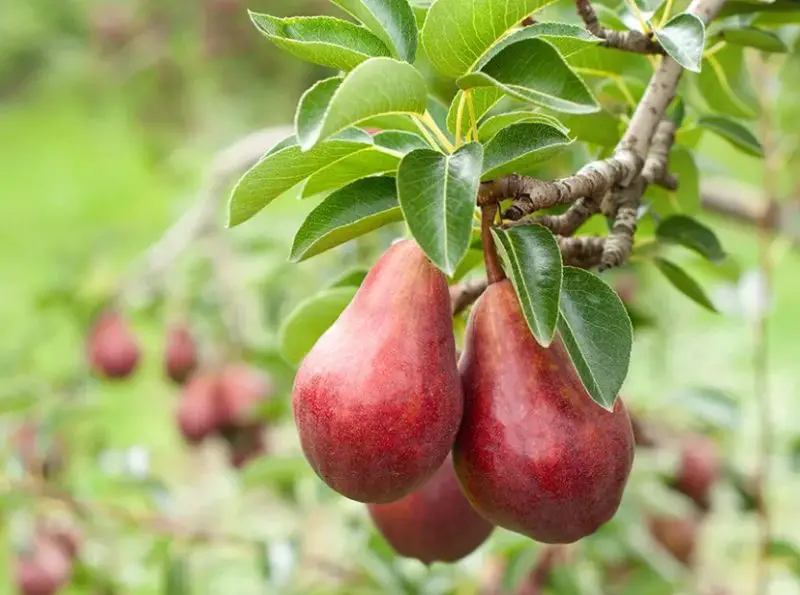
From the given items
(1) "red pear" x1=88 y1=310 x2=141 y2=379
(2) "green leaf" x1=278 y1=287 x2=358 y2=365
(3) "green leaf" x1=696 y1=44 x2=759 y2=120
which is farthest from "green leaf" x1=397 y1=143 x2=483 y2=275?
(1) "red pear" x1=88 y1=310 x2=141 y2=379

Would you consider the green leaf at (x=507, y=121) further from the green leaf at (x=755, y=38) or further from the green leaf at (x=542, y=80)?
the green leaf at (x=755, y=38)

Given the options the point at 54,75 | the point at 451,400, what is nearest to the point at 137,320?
the point at 451,400

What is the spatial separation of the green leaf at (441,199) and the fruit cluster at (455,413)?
8cm

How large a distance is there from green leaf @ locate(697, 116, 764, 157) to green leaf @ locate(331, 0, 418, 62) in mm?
268

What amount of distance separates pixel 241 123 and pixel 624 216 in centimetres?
335

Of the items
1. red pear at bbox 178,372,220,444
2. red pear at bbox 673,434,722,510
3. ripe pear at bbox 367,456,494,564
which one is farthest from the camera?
red pear at bbox 178,372,220,444

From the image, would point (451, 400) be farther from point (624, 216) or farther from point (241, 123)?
point (241, 123)

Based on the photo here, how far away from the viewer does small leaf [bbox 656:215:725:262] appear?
29.1 inches

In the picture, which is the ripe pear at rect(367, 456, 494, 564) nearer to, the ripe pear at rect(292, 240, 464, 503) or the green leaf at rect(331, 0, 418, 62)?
the ripe pear at rect(292, 240, 464, 503)

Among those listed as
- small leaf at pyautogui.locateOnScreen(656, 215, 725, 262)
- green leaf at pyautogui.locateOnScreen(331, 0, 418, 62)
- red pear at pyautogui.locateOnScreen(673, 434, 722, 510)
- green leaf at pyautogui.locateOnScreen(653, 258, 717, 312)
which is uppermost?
green leaf at pyautogui.locateOnScreen(331, 0, 418, 62)

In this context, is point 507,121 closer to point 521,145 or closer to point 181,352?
point 521,145

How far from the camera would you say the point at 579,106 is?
0.53 m

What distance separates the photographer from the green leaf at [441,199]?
0.51 meters

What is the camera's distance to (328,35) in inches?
22.6
